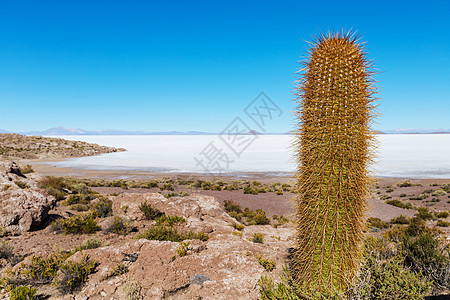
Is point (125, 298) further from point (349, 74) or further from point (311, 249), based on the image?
point (349, 74)

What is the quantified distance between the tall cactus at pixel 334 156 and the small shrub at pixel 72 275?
3.57m

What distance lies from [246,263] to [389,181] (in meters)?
25.9

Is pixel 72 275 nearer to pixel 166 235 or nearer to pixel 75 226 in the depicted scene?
pixel 166 235

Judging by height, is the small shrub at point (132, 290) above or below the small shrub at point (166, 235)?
below

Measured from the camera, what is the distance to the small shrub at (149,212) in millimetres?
8539

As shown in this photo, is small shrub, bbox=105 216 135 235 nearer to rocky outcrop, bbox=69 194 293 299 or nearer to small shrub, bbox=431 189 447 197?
rocky outcrop, bbox=69 194 293 299

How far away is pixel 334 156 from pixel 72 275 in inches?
171

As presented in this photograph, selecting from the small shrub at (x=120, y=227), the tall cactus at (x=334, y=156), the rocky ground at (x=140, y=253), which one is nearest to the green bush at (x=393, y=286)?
the tall cactus at (x=334, y=156)

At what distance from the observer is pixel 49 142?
6341cm

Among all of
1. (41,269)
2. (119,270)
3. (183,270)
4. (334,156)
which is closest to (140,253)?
(119,270)

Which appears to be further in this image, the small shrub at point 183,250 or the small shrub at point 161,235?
the small shrub at point 161,235

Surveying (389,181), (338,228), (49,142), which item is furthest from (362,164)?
(49,142)

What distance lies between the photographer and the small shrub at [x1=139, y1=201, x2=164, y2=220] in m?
8.54

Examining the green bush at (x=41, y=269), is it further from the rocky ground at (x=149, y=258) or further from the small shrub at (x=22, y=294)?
the small shrub at (x=22, y=294)
